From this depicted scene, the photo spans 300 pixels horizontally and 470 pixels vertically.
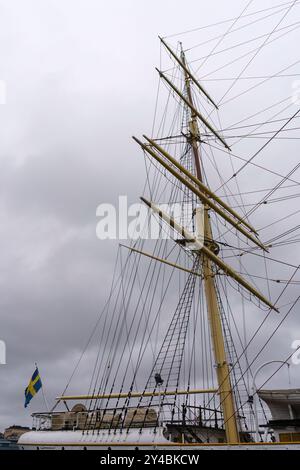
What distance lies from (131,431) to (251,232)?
1203cm

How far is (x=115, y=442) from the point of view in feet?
61.6

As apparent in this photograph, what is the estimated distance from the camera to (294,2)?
1537cm

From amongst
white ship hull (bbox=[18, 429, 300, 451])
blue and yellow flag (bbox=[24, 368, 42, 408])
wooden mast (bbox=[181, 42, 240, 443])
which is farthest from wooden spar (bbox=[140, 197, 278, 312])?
blue and yellow flag (bbox=[24, 368, 42, 408])

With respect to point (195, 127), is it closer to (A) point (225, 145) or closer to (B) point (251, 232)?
(A) point (225, 145)

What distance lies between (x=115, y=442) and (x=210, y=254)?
31.1 ft

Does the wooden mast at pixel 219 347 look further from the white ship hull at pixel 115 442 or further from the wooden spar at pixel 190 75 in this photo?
the wooden spar at pixel 190 75

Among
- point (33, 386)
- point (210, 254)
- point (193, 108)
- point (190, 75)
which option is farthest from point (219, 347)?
point (190, 75)

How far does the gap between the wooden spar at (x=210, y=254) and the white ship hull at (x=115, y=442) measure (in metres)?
8.10

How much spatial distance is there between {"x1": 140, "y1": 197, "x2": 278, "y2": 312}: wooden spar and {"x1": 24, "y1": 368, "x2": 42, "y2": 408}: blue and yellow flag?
12092mm

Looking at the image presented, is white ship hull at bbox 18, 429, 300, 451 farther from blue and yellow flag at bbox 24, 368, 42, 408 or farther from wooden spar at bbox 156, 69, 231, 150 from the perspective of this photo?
wooden spar at bbox 156, 69, 231, 150

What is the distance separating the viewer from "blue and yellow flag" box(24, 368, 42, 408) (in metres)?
25.5

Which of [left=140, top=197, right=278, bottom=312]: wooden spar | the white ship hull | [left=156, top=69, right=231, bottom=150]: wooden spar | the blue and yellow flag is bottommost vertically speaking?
the white ship hull

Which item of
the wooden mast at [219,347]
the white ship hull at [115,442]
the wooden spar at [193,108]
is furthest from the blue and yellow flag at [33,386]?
the wooden spar at [193,108]

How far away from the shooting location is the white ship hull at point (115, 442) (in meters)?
14.4
